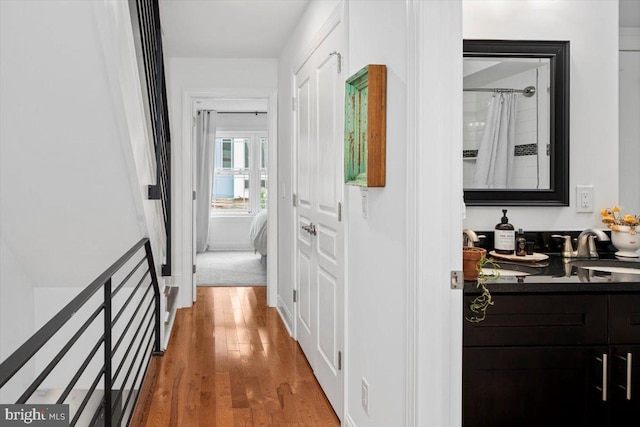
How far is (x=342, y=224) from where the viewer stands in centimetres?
308

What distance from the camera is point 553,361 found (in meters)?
2.10

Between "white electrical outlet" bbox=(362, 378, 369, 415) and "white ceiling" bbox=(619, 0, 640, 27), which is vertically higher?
"white ceiling" bbox=(619, 0, 640, 27)

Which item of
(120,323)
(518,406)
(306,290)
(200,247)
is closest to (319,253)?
(306,290)

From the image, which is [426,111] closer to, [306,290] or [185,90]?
[306,290]

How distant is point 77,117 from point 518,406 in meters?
2.07

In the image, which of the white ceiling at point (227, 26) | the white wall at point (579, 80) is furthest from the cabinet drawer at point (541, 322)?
the white ceiling at point (227, 26)

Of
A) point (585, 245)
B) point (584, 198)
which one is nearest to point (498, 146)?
point (584, 198)

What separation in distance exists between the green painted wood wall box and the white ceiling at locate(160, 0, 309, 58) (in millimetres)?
1922

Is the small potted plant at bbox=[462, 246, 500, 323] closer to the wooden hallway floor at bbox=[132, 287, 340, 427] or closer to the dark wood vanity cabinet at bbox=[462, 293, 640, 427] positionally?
the dark wood vanity cabinet at bbox=[462, 293, 640, 427]

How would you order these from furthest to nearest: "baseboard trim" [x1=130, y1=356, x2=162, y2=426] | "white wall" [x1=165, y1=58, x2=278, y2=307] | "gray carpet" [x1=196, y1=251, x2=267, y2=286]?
1. "gray carpet" [x1=196, y1=251, x2=267, y2=286]
2. "white wall" [x1=165, y1=58, x2=278, y2=307]
3. "baseboard trim" [x1=130, y1=356, x2=162, y2=426]

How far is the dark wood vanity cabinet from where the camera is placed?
208 cm

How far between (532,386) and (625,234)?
1.03 meters

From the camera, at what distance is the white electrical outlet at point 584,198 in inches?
114
